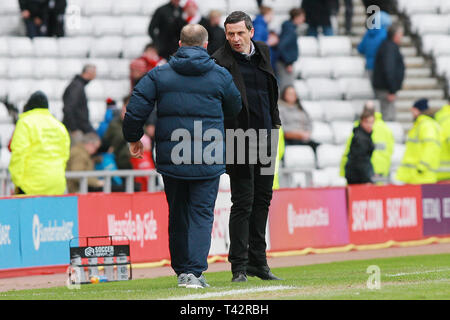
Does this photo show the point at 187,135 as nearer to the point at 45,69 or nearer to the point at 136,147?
the point at 136,147

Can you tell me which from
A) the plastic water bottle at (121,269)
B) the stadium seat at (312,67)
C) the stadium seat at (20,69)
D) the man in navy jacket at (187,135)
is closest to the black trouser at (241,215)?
the man in navy jacket at (187,135)

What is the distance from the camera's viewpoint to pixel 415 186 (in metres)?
19.0

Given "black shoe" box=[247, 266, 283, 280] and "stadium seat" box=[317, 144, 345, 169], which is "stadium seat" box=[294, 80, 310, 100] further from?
"black shoe" box=[247, 266, 283, 280]

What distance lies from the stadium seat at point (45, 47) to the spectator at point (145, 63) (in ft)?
7.36

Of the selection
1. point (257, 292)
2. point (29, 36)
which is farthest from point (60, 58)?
point (257, 292)

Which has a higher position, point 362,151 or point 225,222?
point 362,151

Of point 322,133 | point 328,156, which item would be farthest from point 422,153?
point 322,133

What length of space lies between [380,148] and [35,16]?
694 centimetres

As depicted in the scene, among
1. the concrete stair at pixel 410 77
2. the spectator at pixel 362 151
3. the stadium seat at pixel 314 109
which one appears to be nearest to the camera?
the spectator at pixel 362 151

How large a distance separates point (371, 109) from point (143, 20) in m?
6.71

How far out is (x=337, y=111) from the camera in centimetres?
2316

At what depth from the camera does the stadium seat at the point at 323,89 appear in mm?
23359

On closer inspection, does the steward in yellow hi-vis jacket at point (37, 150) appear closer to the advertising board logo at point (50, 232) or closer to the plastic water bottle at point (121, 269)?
the advertising board logo at point (50, 232)

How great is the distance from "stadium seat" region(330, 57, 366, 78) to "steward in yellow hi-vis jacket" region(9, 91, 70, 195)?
33.0 feet
